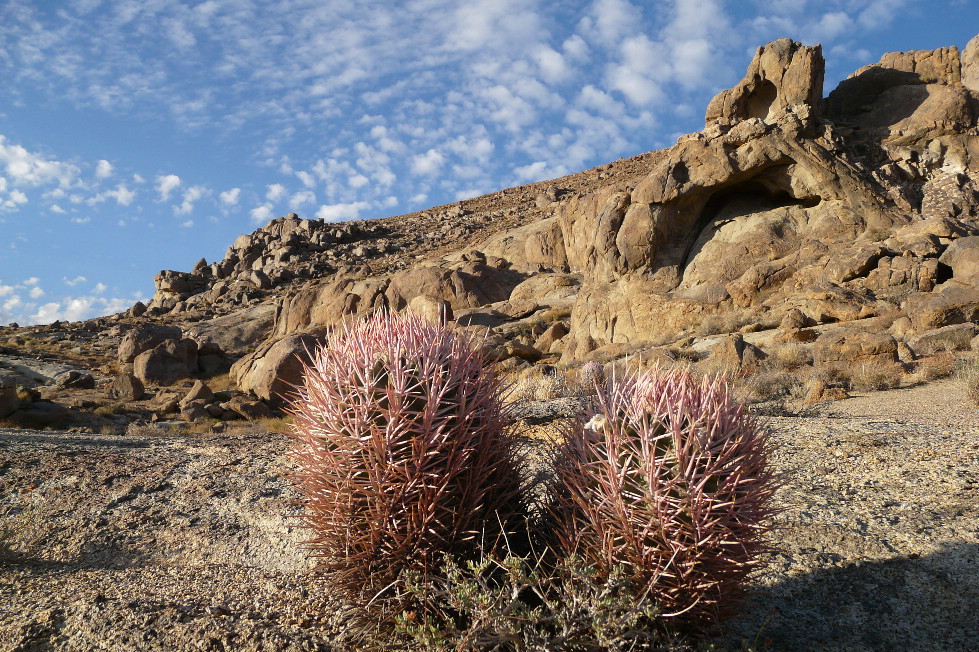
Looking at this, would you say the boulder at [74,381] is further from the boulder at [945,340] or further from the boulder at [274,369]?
the boulder at [945,340]

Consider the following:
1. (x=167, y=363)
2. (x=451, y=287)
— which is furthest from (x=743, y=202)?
(x=167, y=363)

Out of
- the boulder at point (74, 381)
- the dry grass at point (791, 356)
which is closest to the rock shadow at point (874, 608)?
the dry grass at point (791, 356)

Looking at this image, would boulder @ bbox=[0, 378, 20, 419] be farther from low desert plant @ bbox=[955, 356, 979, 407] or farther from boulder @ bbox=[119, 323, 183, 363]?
low desert plant @ bbox=[955, 356, 979, 407]

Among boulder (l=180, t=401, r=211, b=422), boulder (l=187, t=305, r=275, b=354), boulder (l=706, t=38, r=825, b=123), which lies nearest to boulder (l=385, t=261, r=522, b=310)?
boulder (l=187, t=305, r=275, b=354)

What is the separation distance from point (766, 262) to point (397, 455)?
19004 millimetres

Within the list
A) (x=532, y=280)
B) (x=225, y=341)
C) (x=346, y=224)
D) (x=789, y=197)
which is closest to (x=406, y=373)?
(x=789, y=197)

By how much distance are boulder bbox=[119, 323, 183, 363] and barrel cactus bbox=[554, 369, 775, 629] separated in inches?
1181

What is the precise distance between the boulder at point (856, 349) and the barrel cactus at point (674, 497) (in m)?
11.3

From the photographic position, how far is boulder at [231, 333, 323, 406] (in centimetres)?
2019

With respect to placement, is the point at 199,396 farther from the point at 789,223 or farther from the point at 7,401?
the point at 789,223

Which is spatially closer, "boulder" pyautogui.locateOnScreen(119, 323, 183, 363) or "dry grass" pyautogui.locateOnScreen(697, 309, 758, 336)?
"dry grass" pyautogui.locateOnScreen(697, 309, 758, 336)

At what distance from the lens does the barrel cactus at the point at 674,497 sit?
86.7 inches

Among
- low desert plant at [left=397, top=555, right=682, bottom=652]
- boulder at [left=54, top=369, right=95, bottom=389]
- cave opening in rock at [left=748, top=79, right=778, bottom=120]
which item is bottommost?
A: low desert plant at [left=397, top=555, right=682, bottom=652]

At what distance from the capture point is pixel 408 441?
228 centimetres
